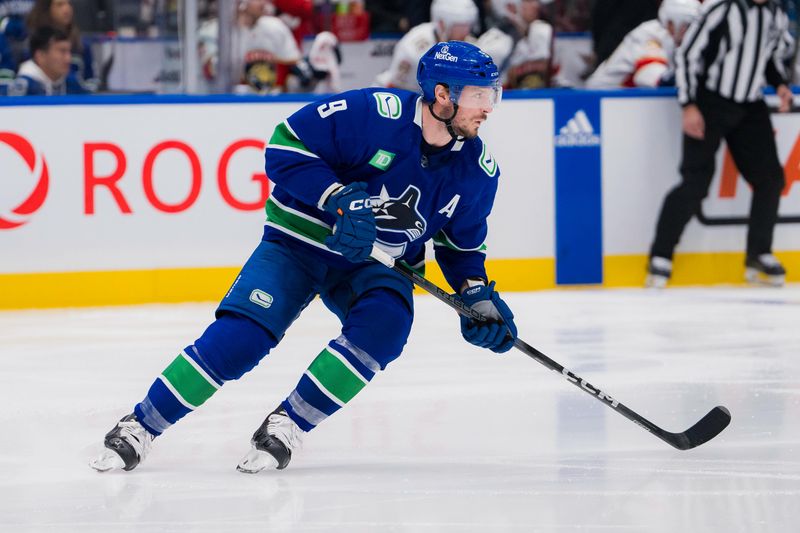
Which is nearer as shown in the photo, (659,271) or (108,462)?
(108,462)

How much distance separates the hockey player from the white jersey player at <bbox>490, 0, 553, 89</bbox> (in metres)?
3.90

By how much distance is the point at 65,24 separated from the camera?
6.02 metres

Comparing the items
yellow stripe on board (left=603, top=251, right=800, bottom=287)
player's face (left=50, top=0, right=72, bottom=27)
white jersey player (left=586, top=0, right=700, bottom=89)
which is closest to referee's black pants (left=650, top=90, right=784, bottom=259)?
yellow stripe on board (left=603, top=251, right=800, bottom=287)

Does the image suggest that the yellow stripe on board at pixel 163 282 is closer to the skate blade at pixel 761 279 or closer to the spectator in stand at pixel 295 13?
the skate blade at pixel 761 279

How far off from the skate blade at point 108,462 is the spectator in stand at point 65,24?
3247 mm

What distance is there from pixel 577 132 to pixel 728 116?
0.64m

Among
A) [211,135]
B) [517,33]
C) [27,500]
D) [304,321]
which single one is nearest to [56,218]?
[211,135]

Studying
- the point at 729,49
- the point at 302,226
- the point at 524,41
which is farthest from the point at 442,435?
the point at 524,41

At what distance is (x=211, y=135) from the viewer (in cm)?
571

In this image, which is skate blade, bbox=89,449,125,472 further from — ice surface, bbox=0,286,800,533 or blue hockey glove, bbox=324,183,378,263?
blue hockey glove, bbox=324,183,378,263

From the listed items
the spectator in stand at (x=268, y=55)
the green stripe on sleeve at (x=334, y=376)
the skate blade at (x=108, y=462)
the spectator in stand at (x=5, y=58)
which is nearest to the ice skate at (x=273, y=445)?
the green stripe on sleeve at (x=334, y=376)

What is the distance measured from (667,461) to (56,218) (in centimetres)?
322

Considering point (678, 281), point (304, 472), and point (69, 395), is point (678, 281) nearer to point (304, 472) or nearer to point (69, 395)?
point (69, 395)

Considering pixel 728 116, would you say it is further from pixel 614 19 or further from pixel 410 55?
pixel 410 55
